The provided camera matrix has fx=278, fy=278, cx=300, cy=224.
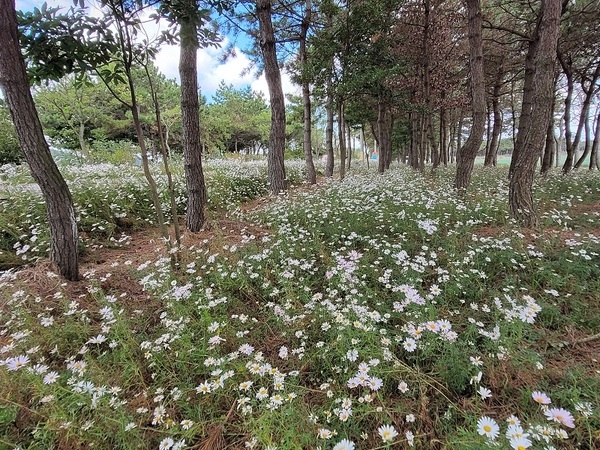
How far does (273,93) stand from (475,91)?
4358 millimetres

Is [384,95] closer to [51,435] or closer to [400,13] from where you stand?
[400,13]

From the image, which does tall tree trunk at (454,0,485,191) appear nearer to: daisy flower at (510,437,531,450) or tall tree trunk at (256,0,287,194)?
tall tree trunk at (256,0,287,194)

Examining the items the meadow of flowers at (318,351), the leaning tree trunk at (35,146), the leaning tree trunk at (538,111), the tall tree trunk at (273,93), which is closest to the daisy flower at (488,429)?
the meadow of flowers at (318,351)

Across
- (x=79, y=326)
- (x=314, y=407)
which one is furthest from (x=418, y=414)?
(x=79, y=326)

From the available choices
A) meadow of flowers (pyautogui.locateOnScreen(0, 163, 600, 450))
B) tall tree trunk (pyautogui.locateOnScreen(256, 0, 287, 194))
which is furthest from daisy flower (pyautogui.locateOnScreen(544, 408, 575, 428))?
tall tree trunk (pyautogui.locateOnScreen(256, 0, 287, 194))

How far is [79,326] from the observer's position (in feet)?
8.05

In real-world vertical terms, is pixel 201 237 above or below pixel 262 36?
below

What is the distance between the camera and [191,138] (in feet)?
14.9

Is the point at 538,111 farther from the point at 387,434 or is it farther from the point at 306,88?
the point at 306,88

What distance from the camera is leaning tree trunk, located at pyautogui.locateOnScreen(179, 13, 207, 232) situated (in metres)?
4.30

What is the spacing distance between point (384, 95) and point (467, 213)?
6.66 metres

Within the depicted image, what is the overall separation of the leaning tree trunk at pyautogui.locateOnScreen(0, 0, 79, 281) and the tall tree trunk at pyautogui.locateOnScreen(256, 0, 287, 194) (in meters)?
4.19

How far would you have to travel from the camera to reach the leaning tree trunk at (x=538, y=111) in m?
3.68

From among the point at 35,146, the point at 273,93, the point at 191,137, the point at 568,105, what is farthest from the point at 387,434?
the point at 568,105
